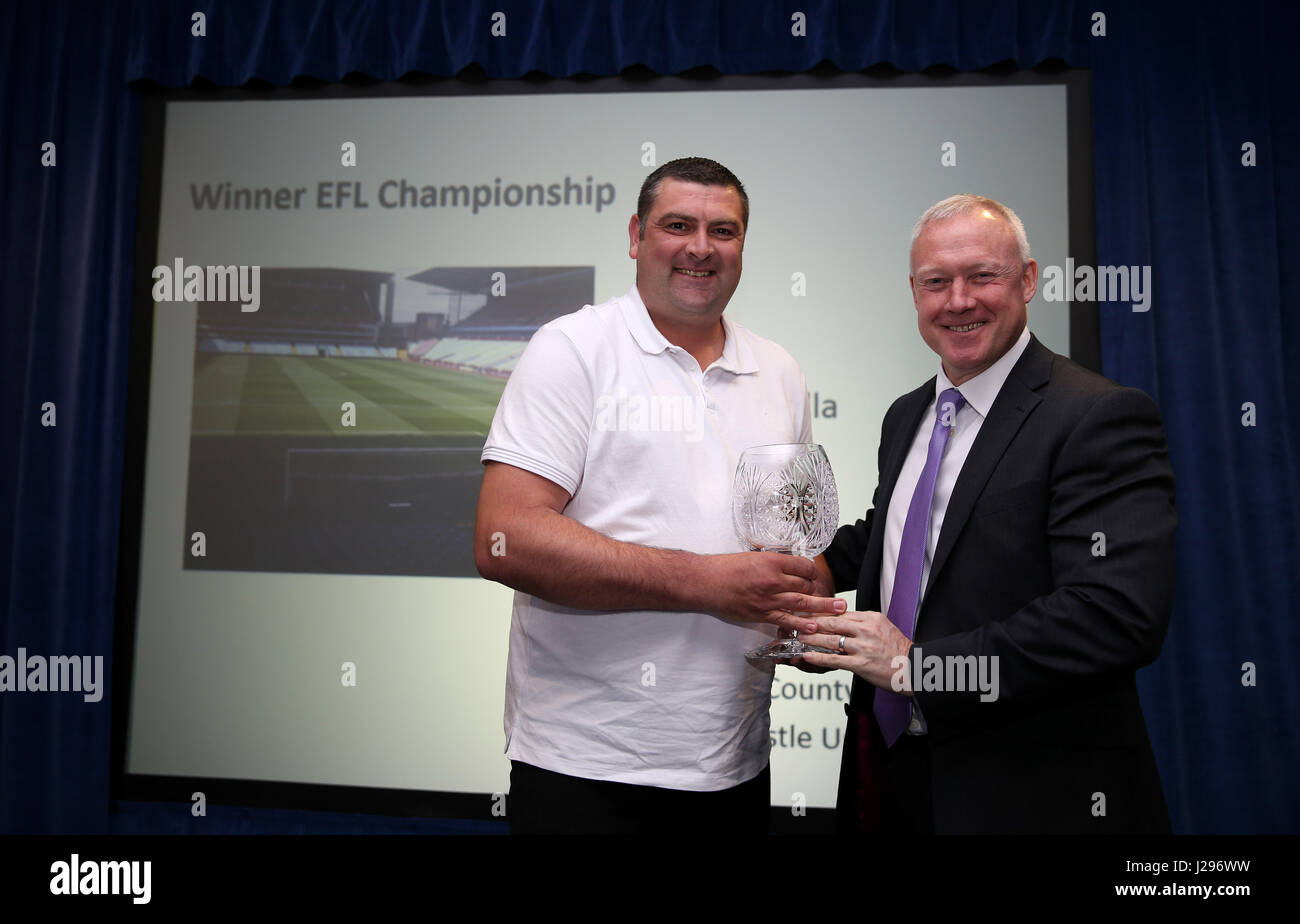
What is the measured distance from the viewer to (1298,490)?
3.27 metres

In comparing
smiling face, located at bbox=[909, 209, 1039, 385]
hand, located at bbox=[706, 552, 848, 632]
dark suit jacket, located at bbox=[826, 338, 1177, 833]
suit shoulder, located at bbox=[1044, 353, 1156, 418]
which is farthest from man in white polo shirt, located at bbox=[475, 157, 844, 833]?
suit shoulder, located at bbox=[1044, 353, 1156, 418]

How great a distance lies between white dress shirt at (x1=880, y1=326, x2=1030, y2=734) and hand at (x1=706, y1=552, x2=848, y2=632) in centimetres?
24

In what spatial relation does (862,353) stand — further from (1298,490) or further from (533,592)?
(533,592)

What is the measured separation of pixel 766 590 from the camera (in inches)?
58.1

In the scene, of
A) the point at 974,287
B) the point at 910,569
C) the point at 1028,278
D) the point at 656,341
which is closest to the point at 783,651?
the point at 910,569

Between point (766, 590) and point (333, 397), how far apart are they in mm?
2744

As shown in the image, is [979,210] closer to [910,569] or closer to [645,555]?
[910,569]

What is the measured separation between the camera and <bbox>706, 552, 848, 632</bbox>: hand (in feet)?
4.84

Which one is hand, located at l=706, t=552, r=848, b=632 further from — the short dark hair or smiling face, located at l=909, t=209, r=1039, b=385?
the short dark hair

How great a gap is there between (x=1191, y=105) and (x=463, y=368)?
3.24 m

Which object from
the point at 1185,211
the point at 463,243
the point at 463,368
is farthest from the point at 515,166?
the point at 1185,211

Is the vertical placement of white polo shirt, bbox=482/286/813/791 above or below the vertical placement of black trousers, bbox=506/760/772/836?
above

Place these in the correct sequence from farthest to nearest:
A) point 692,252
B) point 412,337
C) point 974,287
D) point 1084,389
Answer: point 412,337 < point 692,252 < point 974,287 < point 1084,389
